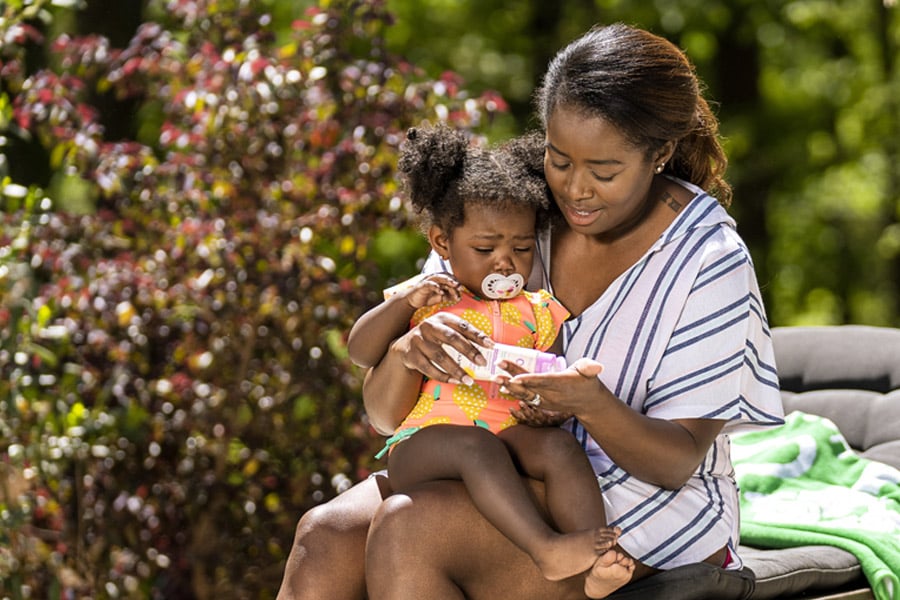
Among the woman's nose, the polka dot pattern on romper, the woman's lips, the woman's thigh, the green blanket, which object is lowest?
the green blanket

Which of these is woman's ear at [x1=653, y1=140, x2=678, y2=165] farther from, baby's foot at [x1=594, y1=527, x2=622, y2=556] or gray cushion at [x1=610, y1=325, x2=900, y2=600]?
gray cushion at [x1=610, y1=325, x2=900, y2=600]

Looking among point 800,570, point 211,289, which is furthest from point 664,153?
point 211,289

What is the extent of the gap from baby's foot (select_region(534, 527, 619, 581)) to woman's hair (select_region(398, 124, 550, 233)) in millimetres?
648

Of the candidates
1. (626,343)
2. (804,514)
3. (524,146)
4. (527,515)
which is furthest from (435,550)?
(804,514)

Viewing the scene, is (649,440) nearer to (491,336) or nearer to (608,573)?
(608,573)

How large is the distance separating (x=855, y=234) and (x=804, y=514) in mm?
9896

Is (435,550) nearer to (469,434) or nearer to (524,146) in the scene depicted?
(469,434)

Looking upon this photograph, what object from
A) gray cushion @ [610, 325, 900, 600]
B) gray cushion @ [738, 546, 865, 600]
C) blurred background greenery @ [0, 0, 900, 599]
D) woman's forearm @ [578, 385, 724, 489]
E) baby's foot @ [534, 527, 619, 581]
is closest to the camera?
baby's foot @ [534, 527, 619, 581]

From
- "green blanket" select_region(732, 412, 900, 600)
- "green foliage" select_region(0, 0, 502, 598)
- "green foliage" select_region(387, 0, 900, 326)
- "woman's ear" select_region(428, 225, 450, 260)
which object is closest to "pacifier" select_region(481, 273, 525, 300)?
"woman's ear" select_region(428, 225, 450, 260)

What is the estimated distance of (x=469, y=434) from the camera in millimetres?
2131

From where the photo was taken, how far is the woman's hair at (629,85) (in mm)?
2232

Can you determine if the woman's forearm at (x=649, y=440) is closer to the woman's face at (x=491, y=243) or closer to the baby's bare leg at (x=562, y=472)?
the baby's bare leg at (x=562, y=472)

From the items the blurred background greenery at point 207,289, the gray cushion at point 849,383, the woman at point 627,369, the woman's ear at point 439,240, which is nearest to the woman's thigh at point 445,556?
the woman at point 627,369

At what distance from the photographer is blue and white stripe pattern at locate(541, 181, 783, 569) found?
7.31 ft
